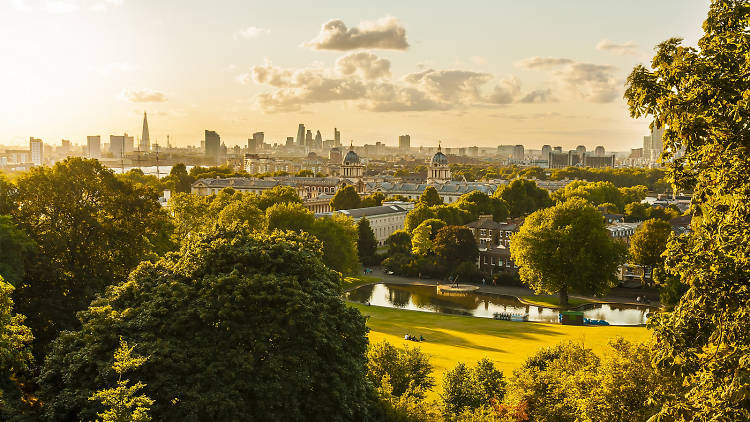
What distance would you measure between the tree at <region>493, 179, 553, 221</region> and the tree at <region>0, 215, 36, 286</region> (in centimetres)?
8749

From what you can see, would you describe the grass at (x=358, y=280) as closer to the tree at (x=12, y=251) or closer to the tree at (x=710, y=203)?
the tree at (x=12, y=251)

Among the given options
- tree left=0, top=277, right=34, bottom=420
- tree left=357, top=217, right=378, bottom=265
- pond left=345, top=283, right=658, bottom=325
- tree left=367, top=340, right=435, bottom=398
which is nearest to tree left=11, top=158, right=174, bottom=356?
tree left=0, top=277, right=34, bottom=420

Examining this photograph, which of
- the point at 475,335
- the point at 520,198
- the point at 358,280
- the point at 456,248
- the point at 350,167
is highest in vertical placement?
the point at 350,167

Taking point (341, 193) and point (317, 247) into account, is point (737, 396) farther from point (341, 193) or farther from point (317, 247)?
point (341, 193)

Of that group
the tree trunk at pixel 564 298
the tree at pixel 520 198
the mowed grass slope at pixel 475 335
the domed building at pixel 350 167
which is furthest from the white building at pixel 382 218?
the domed building at pixel 350 167

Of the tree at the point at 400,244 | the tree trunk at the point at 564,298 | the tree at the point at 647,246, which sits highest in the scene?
the tree at the point at 647,246

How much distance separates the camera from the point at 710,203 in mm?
10633

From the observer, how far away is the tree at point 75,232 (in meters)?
24.7

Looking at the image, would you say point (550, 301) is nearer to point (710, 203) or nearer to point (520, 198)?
point (710, 203)

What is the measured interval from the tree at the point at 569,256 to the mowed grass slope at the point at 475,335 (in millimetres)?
7205

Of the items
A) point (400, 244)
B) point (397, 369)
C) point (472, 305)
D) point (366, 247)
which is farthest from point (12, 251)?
point (366, 247)

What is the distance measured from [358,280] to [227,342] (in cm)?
4916

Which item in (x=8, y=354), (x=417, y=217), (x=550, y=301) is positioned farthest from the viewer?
(x=417, y=217)

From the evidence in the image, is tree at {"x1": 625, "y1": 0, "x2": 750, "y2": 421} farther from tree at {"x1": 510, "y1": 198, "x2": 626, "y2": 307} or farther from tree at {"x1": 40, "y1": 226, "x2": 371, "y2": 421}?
tree at {"x1": 510, "y1": 198, "x2": 626, "y2": 307}
